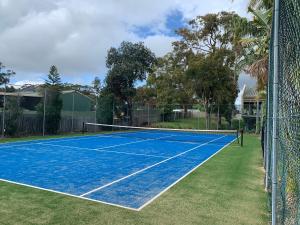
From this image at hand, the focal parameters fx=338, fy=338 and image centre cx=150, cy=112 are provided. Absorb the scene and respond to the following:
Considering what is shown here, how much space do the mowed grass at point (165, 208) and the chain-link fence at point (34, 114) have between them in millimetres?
12147

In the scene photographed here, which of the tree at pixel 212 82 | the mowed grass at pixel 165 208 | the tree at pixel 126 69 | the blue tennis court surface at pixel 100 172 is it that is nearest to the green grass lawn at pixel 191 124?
the tree at pixel 212 82

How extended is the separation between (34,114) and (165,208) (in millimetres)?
16672

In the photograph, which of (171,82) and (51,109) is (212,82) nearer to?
(171,82)

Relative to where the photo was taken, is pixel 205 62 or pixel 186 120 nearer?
pixel 205 62

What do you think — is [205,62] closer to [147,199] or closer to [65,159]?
[65,159]

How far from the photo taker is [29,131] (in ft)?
66.4

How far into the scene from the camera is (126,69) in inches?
1251

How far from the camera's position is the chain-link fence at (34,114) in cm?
1859

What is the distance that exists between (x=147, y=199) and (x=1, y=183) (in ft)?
11.1

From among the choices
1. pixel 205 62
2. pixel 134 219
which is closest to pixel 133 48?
pixel 205 62

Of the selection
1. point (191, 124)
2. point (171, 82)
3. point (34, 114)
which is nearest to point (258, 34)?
point (34, 114)

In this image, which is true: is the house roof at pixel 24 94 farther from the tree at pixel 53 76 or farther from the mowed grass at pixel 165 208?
the tree at pixel 53 76

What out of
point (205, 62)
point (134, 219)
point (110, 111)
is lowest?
point (134, 219)

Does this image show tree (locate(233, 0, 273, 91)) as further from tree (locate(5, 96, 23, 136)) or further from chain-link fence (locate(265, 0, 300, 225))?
tree (locate(5, 96, 23, 136))
